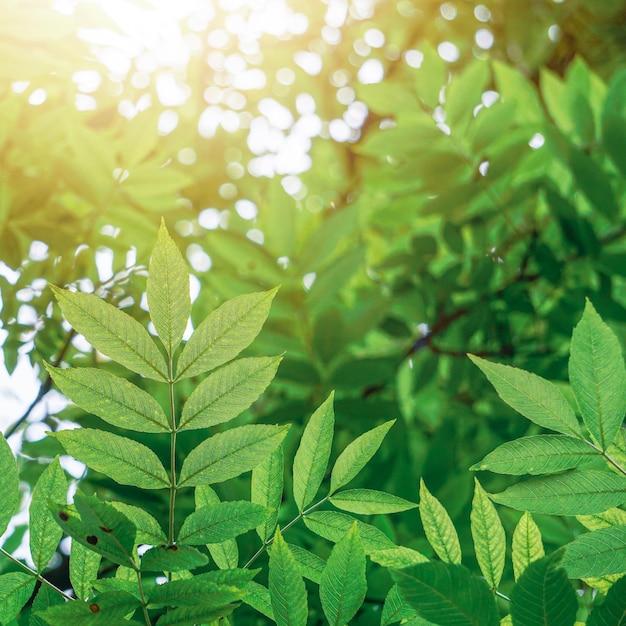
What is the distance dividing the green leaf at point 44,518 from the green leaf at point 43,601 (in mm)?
14

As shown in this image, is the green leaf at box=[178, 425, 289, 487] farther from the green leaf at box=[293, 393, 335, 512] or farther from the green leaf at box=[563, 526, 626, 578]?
the green leaf at box=[563, 526, 626, 578]

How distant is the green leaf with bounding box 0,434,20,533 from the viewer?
0.34 meters

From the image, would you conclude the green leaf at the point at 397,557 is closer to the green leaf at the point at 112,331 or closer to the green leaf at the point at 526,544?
the green leaf at the point at 526,544

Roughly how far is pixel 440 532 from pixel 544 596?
0.27 ft

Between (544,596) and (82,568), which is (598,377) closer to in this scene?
(544,596)

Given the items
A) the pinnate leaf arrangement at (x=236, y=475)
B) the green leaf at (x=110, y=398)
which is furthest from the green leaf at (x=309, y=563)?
the green leaf at (x=110, y=398)

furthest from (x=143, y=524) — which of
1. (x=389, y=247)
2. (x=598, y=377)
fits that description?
(x=389, y=247)

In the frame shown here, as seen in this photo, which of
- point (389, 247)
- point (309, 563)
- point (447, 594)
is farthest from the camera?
point (389, 247)

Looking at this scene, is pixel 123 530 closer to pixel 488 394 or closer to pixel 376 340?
pixel 488 394

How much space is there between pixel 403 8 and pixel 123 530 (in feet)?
6.17

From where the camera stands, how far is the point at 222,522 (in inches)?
13.1

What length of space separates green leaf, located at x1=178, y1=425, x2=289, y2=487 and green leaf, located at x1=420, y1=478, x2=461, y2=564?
0.09 meters

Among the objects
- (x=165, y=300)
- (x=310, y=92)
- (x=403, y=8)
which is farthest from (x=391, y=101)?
(x=403, y=8)

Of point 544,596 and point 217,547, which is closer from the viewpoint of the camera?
point 544,596
